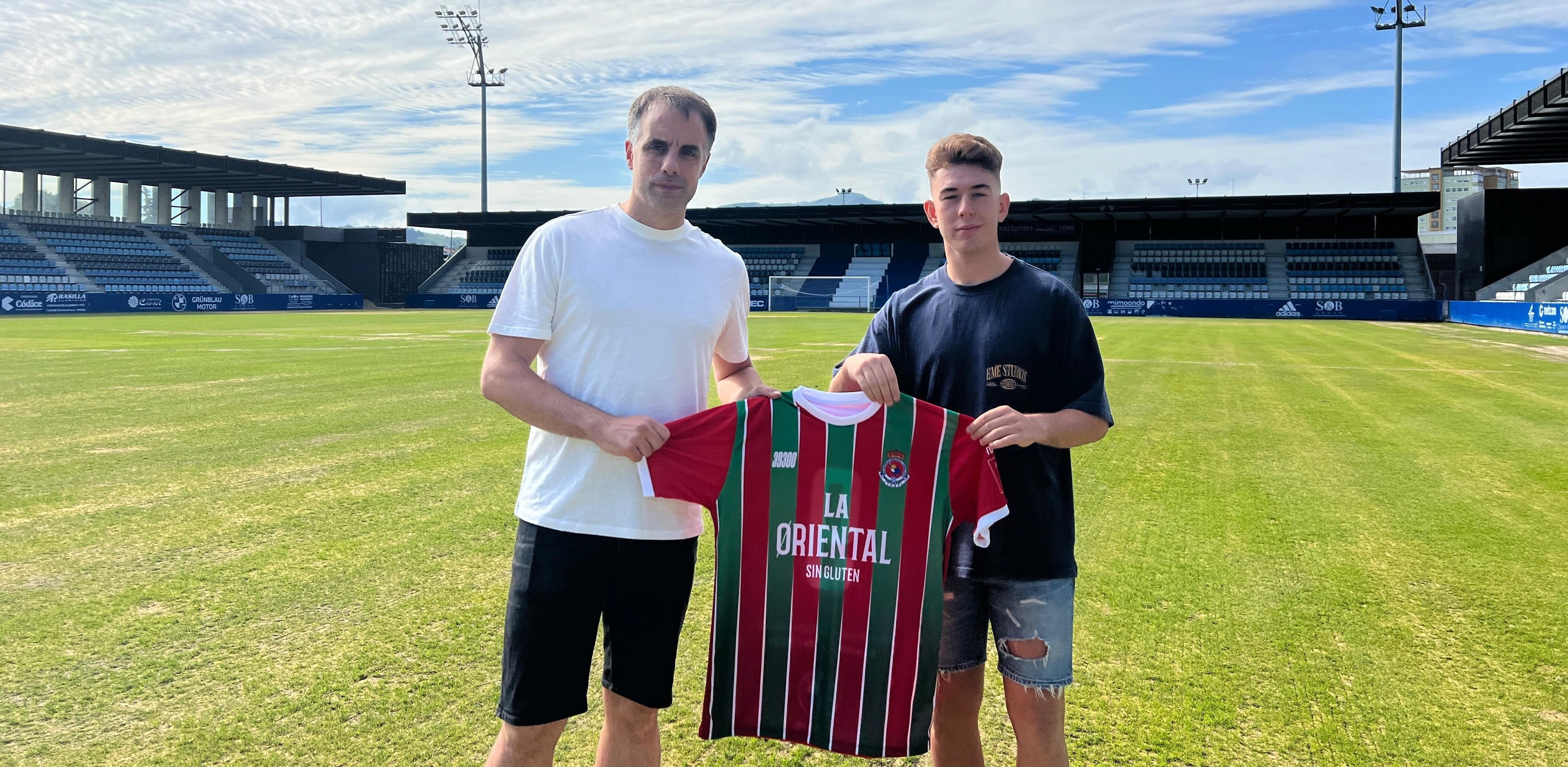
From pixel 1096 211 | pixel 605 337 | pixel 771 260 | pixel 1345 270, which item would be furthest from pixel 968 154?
pixel 771 260

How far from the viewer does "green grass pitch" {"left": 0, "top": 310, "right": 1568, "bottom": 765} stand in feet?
10.0

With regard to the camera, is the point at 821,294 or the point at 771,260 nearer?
the point at 821,294

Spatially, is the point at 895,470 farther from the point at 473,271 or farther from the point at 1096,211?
the point at 473,271

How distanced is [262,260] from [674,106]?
6339cm

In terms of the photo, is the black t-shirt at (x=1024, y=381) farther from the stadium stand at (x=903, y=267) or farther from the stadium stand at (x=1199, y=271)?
the stadium stand at (x=903, y=267)

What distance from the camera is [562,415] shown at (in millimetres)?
2215

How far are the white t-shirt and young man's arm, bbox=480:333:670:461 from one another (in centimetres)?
8

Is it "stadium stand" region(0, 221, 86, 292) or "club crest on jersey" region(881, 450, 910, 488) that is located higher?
"stadium stand" region(0, 221, 86, 292)

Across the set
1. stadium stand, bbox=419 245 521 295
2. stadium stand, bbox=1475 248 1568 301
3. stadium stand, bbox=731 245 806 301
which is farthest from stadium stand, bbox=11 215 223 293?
stadium stand, bbox=1475 248 1568 301

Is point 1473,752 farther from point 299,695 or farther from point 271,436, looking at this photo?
point 271,436

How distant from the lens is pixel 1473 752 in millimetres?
2953

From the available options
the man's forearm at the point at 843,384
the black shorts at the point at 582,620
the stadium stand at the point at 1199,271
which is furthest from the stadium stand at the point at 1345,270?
the black shorts at the point at 582,620

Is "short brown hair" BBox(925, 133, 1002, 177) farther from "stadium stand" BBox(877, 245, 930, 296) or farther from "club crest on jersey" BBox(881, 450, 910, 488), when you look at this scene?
"stadium stand" BBox(877, 245, 930, 296)

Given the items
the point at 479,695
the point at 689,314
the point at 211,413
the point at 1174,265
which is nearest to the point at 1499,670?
the point at 689,314
